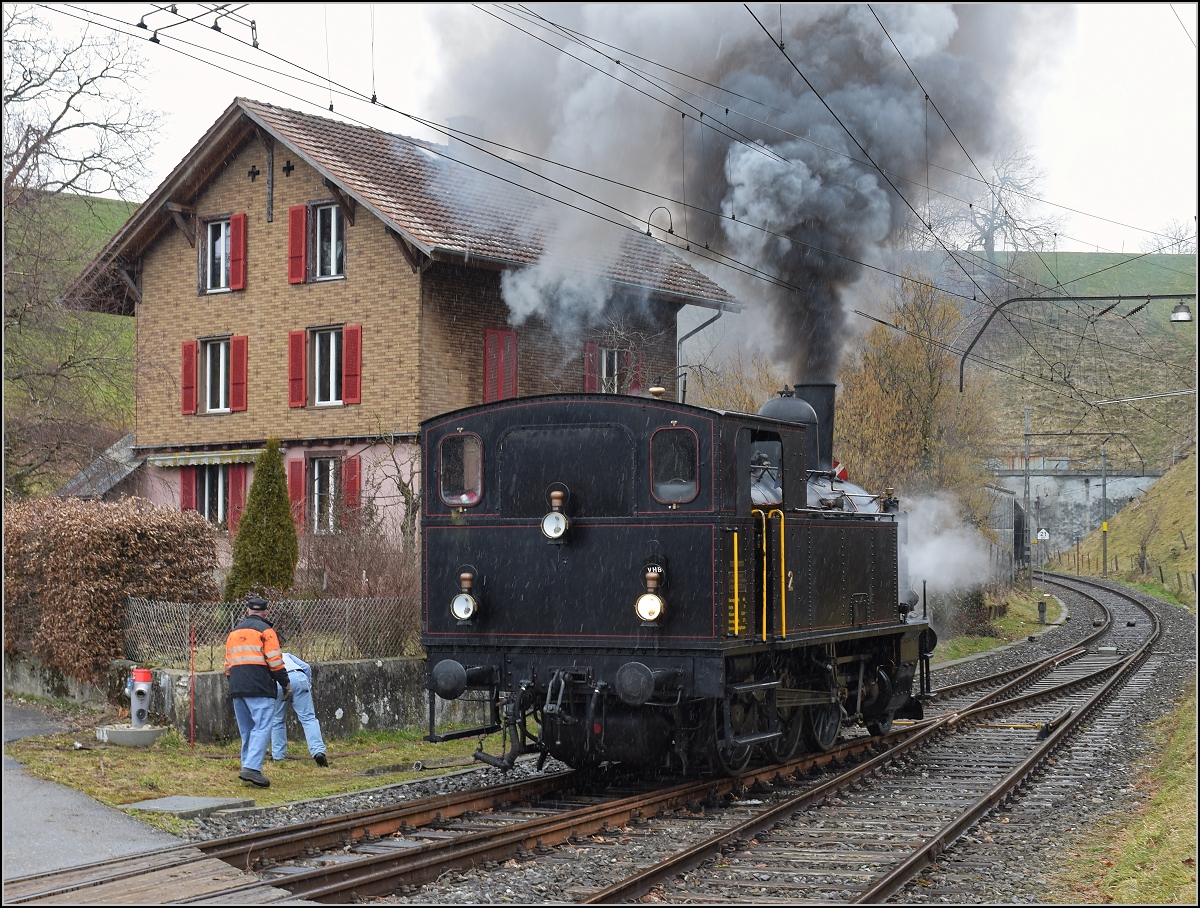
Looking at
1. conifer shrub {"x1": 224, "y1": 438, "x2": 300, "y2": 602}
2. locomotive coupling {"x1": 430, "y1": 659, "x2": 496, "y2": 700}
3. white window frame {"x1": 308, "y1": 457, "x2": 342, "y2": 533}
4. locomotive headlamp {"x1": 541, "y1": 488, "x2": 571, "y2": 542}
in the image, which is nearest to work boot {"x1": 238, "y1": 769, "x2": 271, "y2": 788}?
locomotive coupling {"x1": 430, "y1": 659, "x2": 496, "y2": 700}

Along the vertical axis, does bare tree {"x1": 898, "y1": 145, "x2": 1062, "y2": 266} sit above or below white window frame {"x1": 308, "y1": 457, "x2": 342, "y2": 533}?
above

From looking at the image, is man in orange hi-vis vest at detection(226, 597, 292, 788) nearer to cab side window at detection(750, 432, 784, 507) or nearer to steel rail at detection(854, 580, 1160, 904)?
cab side window at detection(750, 432, 784, 507)

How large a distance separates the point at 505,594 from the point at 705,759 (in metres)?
2.34

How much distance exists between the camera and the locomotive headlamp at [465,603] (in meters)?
10.4

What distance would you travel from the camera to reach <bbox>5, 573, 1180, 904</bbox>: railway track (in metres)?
7.29

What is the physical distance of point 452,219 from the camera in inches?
920

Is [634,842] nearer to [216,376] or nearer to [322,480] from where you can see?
[322,480]

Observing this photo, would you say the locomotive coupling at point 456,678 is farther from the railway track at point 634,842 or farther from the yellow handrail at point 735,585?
the yellow handrail at point 735,585

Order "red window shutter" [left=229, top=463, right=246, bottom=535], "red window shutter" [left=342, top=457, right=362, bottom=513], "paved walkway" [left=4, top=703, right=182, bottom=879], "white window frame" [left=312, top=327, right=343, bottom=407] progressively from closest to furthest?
"paved walkway" [left=4, top=703, right=182, bottom=879]
"red window shutter" [left=342, top=457, right=362, bottom=513]
"white window frame" [left=312, top=327, right=343, bottom=407]
"red window shutter" [left=229, top=463, right=246, bottom=535]

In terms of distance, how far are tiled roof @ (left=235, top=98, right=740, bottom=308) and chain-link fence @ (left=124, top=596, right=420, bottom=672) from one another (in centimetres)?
823

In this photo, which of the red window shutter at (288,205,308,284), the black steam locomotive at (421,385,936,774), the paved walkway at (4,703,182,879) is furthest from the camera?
the red window shutter at (288,205,308,284)

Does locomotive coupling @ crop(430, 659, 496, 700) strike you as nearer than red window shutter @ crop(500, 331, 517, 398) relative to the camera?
Yes

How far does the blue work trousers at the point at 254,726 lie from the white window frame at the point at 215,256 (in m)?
16.4

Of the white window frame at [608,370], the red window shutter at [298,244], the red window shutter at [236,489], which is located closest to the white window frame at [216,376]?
the red window shutter at [236,489]
